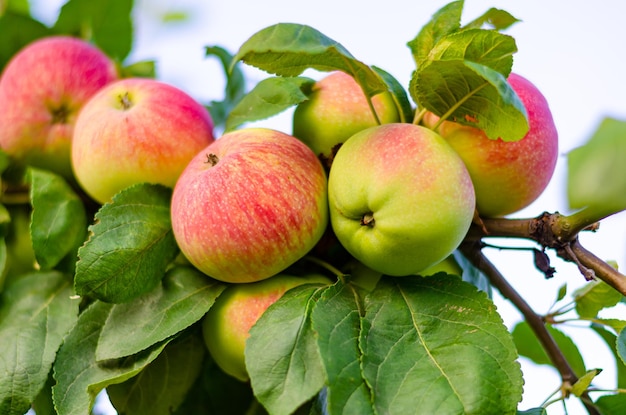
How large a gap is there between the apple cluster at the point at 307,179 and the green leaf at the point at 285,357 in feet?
0.19

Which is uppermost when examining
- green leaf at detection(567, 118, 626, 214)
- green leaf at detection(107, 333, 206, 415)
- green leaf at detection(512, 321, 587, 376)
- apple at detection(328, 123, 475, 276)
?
green leaf at detection(567, 118, 626, 214)

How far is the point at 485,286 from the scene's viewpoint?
81 cm

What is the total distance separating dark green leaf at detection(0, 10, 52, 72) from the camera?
1.08 meters

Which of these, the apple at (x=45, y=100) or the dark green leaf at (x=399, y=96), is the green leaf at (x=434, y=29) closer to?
the dark green leaf at (x=399, y=96)

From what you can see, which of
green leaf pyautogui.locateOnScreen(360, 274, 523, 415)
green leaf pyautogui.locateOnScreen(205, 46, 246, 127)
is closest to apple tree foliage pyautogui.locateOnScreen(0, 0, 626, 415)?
green leaf pyautogui.locateOnScreen(360, 274, 523, 415)

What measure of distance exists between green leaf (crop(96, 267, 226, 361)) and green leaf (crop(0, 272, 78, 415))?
0.09 metres

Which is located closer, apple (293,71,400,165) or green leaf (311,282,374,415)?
green leaf (311,282,374,415)

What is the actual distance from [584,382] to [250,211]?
1.22ft

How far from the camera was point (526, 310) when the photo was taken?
0.78 metres

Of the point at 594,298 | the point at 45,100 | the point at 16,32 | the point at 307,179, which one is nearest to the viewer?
the point at 307,179

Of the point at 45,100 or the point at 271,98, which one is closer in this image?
the point at 271,98

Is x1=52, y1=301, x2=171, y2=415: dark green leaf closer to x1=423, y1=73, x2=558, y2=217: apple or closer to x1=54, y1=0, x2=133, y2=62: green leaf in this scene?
x1=423, y1=73, x2=558, y2=217: apple

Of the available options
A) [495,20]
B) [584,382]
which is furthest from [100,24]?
[584,382]

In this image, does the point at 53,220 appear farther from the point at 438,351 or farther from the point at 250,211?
the point at 438,351
